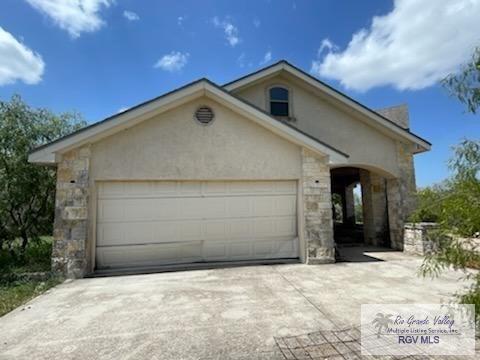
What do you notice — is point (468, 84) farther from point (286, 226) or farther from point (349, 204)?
point (349, 204)

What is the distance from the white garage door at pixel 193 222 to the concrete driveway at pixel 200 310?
2.64ft

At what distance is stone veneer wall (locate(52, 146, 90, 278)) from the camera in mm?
6492

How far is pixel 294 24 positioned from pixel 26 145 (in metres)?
10.1

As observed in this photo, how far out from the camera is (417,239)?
885cm

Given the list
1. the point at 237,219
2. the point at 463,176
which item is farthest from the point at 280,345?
the point at 237,219

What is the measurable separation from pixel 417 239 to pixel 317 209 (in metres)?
4.05

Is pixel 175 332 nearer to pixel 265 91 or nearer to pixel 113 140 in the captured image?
pixel 113 140

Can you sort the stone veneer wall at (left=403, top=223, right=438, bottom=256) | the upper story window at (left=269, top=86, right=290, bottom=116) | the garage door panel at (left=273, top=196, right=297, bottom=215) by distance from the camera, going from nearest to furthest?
the garage door panel at (left=273, top=196, right=297, bottom=215) → the stone veneer wall at (left=403, top=223, right=438, bottom=256) → the upper story window at (left=269, top=86, right=290, bottom=116)

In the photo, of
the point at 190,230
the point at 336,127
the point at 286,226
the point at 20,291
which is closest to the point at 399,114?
the point at 336,127

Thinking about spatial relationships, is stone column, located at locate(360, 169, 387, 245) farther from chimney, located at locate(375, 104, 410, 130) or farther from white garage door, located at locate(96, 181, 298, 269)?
white garage door, located at locate(96, 181, 298, 269)

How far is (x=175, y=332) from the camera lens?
11.7ft

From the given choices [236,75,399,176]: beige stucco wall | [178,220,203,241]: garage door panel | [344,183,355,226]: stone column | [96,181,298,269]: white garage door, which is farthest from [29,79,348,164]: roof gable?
[344,183,355,226]: stone column

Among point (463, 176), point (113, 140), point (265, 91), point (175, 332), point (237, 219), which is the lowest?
point (175, 332)

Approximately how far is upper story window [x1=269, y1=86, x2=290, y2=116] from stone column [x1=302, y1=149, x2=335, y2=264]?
3032 mm
